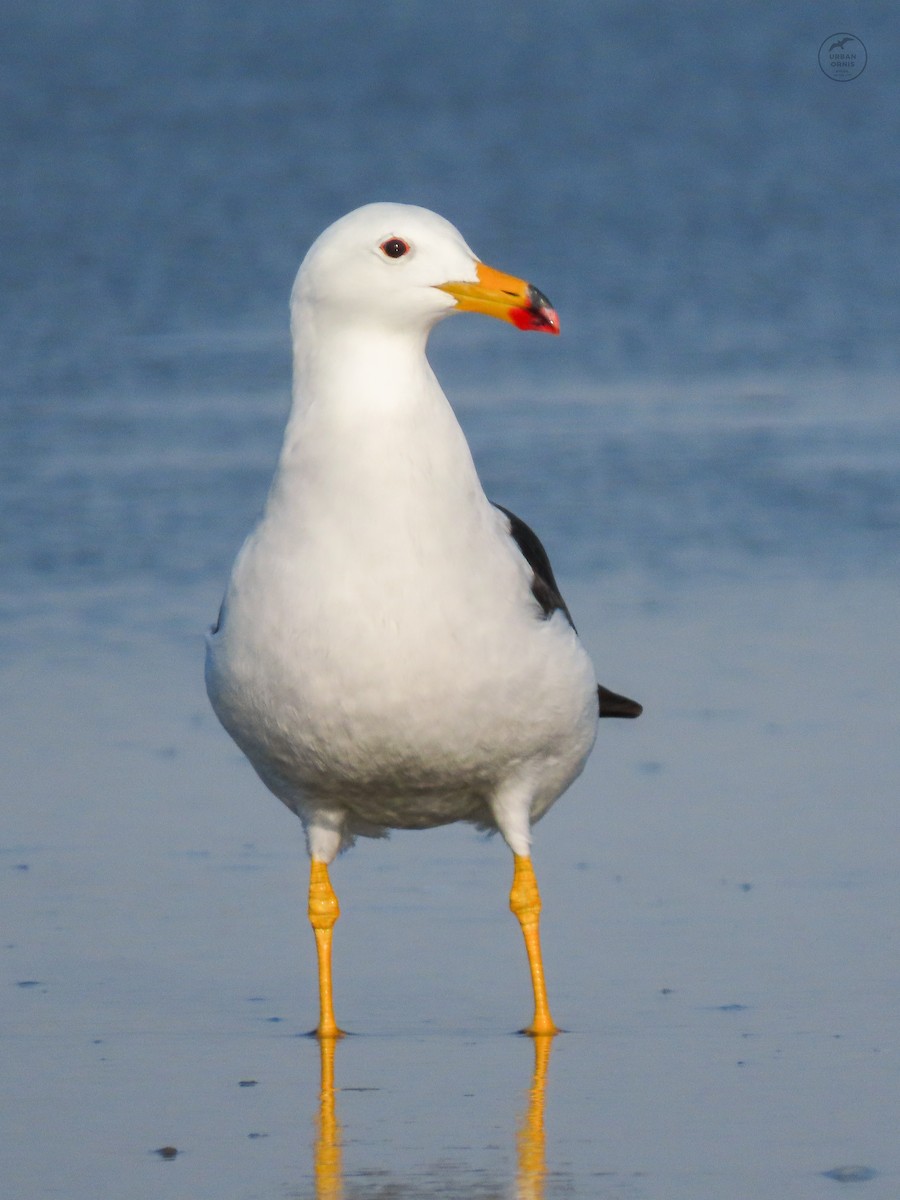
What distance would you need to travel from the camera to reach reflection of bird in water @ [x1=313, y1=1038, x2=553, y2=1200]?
5133 mm

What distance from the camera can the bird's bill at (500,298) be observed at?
6324 mm

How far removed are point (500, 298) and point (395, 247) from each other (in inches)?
11.0

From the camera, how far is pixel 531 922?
6.60 m

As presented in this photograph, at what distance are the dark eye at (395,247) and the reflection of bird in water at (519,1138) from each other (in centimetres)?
189

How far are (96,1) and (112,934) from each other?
31486mm

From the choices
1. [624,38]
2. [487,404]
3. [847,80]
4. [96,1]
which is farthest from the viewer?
[96,1]

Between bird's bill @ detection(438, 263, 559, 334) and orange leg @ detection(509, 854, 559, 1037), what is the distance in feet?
4.49

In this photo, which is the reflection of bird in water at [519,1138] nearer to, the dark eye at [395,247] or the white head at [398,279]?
the white head at [398,279]

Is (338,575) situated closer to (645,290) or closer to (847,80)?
(645,290)

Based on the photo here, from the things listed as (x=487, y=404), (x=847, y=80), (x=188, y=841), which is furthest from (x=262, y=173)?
(x=188, y=841)

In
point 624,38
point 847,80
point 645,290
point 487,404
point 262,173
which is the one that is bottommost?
point 487,404

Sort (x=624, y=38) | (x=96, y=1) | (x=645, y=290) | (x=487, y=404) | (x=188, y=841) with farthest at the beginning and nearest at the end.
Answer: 1. (x=96, y=1)
2. (x=624, y=38)
3. (x=645, y=290)
4. (x=487, y=404)
5. (x=188, y=841)

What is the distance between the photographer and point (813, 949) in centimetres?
660

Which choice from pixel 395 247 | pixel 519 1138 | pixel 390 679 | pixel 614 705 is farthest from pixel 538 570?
pixel 519 1138
